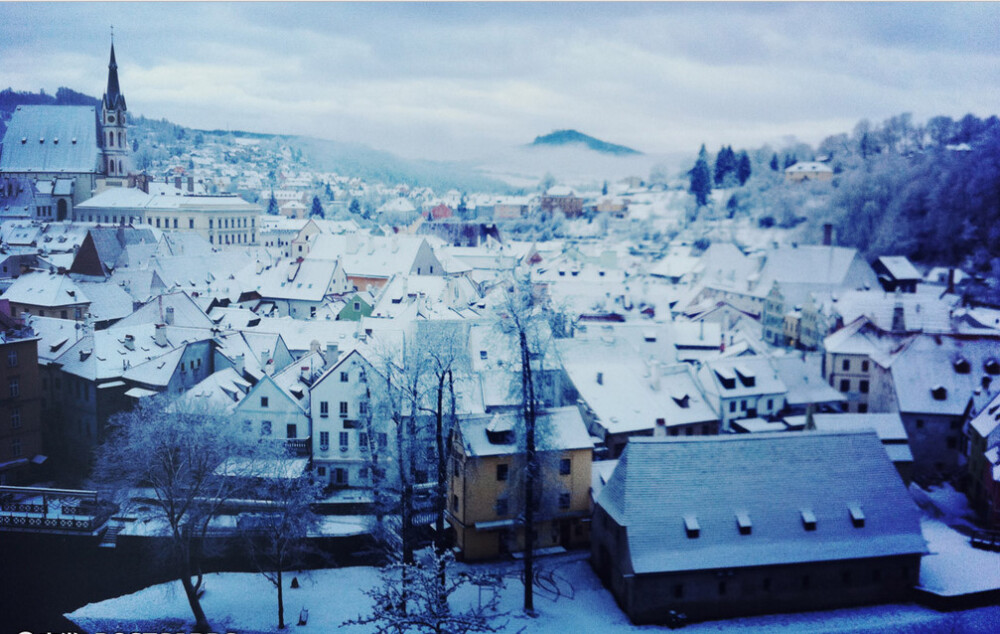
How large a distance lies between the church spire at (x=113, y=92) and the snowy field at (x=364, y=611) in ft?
26.9

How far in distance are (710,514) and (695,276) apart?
24.4 metres

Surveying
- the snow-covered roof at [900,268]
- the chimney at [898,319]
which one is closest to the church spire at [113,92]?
the chimney at [898,319]

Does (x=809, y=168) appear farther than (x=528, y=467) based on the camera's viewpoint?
Yes

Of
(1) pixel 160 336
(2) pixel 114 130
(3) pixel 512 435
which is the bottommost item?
(3) pixel 512 435

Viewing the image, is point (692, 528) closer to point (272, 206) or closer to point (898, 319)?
point (898, 319)

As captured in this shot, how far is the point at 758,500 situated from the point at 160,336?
37.9 feet

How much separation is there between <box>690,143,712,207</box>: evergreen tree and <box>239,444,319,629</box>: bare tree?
40445 mm

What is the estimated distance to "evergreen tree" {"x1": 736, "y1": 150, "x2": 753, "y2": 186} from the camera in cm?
4797

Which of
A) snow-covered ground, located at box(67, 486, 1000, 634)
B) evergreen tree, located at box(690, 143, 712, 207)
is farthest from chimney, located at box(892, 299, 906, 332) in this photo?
evergreen tree, located at box(690, 143, 712, 207)

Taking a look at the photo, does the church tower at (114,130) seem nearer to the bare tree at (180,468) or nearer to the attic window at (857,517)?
the bare tree at (180,468)

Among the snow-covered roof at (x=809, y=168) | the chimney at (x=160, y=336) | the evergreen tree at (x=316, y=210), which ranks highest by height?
the snow-covered roof at (x=809, y=168)

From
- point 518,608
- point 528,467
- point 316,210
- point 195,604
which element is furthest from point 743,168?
point 195,604

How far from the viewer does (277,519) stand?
11.5 meters

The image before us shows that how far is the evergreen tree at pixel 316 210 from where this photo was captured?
2416 cm
